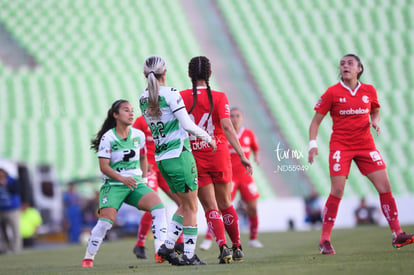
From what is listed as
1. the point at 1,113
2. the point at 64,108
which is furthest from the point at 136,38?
the point at 1,113

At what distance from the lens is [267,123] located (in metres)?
26.3

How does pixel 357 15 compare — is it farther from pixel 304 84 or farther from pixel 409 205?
pixel 409 205

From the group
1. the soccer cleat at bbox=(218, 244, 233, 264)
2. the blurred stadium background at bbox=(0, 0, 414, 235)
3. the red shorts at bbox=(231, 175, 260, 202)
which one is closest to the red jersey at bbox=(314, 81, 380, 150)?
the soccer cleat at bbox=(218, 244, 233, 264)

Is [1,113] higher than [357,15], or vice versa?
[357,15]

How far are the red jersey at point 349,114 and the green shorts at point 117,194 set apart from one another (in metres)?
2.09

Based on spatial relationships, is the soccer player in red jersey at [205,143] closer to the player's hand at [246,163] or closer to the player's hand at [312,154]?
the player's hand at [246,163]

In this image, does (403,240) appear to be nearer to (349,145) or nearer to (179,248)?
(349,145)

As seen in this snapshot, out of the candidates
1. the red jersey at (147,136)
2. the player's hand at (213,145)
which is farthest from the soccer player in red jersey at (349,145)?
the red jersey at (147,136)

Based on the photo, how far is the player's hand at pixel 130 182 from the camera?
754 centimetres

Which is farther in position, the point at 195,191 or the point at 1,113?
the point at 1,113

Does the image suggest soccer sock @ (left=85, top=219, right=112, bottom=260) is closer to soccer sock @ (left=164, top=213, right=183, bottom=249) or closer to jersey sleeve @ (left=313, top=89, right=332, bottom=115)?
soccer sock @ (left=164, top=213, right=183, bottom=249)

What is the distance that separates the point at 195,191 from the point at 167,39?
23.2 meters

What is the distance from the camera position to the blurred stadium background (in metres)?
26.3

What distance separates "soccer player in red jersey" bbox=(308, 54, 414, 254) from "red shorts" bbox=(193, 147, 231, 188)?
1106mm
